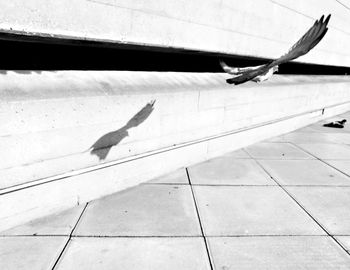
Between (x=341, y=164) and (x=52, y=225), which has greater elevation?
(x=341, y=164)

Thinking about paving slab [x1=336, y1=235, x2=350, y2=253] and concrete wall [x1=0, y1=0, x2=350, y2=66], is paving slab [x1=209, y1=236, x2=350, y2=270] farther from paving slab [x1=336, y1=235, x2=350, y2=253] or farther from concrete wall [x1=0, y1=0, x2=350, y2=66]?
concrete wall [x1=0, y1=0, x2=350, y2=66]

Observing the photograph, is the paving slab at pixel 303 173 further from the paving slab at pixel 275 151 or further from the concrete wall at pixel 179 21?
the concrete wall at pixel 179 21

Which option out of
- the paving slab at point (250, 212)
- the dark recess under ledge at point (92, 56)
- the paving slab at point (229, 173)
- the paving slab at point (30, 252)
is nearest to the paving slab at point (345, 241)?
the paving slab at point (250, 212)

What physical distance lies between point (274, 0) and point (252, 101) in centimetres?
228

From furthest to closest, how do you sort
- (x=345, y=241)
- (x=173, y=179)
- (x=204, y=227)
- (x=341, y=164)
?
(x=341, y=164) < (x=173, y=179) < (x=204, y=227) < (x=345, y=241)

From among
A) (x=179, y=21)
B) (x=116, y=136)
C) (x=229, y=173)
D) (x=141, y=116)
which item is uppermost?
(x=179, y=21)

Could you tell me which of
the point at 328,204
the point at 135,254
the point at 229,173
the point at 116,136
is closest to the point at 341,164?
the point at 328,204

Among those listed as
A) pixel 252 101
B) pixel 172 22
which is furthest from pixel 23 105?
pixel 252 101

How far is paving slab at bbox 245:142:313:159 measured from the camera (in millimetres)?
5789

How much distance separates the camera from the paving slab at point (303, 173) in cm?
460

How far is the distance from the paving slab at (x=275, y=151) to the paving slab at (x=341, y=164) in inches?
15.9

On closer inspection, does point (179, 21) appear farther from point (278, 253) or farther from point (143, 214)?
point (278, 253)

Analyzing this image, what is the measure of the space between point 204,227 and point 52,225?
165 cm

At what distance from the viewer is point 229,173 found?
4.74 meters
